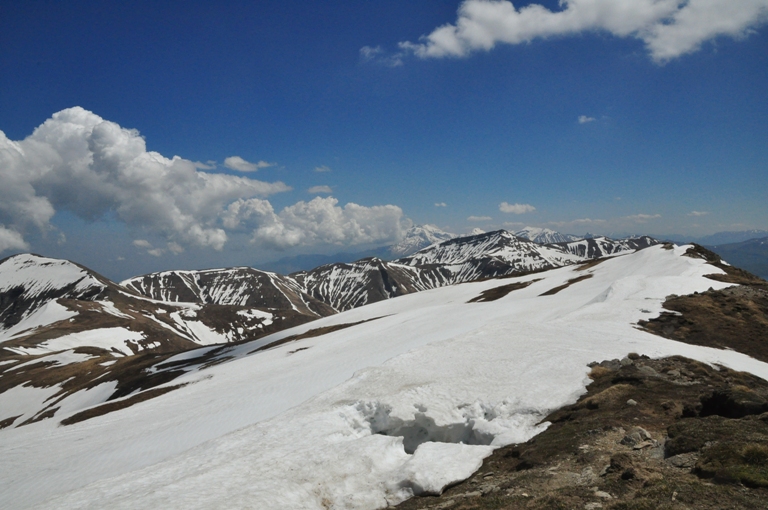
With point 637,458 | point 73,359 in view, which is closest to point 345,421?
point 637,458

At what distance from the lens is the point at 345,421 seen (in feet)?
64.3

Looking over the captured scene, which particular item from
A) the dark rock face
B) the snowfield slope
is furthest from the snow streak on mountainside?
the dark rock face

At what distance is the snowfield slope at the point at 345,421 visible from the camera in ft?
46.8

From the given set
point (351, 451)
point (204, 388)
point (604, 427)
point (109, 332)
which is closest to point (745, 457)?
point (604, 427)

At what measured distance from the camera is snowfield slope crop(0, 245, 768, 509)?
1425cm

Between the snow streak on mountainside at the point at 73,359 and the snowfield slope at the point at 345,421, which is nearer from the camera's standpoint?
the snowfield slope at the point at 345,421

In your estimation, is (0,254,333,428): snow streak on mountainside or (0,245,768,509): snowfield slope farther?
(0,254,333,428): snow streak on mountainside

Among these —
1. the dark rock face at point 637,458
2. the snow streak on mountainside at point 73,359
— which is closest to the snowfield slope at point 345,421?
the dark rock face at point 637,458

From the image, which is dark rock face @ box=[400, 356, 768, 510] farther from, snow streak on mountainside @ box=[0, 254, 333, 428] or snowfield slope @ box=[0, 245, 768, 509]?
snow streak on mountainside @ box=[0, 254, 333, 428]

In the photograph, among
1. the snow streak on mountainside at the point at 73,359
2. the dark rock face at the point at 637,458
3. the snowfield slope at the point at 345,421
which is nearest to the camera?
the dark rock face at the point at 637,458

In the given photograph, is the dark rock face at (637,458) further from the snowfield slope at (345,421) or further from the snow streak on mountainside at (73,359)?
the snow streak on mountainside at (73,359)

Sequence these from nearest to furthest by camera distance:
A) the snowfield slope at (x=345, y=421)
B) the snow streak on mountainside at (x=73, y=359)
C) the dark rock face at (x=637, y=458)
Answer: the dark rock face at (x=637, y=458), the snowfield slope at (x=345, y=421), the snow streak on mountainside at (x=73, y=359)

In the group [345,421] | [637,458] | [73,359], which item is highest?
[73,359]

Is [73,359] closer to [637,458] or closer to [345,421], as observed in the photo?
[345,421]
